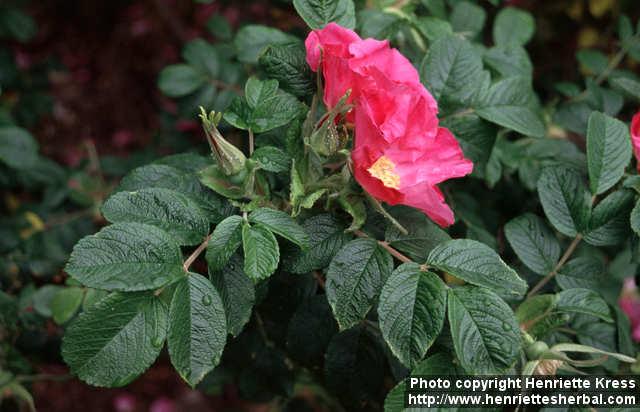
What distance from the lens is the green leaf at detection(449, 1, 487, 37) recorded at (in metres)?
1.70

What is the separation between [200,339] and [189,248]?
1.05 feet

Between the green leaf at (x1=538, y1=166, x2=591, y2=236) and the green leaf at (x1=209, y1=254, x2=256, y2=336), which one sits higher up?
the green leaf at (x1=209, y1=254, x2=256, y2=336)

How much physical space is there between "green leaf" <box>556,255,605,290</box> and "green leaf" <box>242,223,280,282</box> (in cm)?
62

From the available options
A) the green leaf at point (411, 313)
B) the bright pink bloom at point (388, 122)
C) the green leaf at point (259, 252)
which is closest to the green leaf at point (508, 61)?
the bright pink bloom at point (388, 122)

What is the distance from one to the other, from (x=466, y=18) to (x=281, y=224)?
3.26ft

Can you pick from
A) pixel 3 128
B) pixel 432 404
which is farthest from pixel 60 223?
pixel 432 404

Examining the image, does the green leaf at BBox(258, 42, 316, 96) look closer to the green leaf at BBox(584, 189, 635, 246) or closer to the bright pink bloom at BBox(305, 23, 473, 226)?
the bright pink bloom at BBox(305, 23, 473, 226)

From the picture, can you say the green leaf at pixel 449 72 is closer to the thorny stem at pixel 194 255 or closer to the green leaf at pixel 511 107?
the green leaf at pixel 511 107

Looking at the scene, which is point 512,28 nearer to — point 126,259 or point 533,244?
point 533,244

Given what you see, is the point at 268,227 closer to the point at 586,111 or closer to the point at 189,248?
the point at 189,248

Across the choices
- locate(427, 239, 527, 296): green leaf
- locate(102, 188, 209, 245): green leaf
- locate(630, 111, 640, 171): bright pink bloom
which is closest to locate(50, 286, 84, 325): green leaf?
locate(102, 188, 209, 245): green leaf

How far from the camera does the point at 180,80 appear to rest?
1.71 meters

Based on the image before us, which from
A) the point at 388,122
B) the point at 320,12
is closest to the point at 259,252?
the point at 388,122

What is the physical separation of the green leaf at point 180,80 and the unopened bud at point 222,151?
2.34 ft
